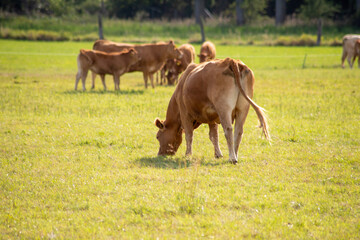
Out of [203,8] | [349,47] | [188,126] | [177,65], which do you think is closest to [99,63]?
[177,65]

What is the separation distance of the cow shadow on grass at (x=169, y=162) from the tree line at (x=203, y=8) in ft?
125

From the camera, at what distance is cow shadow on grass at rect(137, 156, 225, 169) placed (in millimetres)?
7152

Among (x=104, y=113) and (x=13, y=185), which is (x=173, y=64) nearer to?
(x=104, y=113)

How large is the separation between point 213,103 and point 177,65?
12.9 meters

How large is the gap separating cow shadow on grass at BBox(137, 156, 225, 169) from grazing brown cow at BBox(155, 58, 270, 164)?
0.24m

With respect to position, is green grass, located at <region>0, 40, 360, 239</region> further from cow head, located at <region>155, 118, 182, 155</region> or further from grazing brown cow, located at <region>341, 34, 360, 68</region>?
grazing brown cow, located at <region>341, 34, 360, 68</region>

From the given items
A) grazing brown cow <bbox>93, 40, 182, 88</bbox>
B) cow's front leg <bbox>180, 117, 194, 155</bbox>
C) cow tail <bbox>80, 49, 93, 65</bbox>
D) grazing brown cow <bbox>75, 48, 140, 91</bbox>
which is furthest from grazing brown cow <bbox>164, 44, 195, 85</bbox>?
cow's front leg <bbox>180, 117, 194, 155</bbox>

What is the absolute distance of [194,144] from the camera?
348 inches

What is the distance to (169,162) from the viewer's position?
24.4 feet

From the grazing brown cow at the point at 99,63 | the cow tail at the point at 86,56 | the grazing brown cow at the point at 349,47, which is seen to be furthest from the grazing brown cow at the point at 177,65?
the grazing brown cow at the point at 349,47

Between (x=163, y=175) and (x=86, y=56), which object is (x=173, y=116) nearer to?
(x=163, y=175)

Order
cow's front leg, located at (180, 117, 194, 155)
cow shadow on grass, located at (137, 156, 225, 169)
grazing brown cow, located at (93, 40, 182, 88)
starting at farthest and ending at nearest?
grazing brown cow, located at (93, 40, 182, 88), cow's front leg, located at (180, 117, 194, 155), cow shadow on grass, located at (137, 156, 225, 169)

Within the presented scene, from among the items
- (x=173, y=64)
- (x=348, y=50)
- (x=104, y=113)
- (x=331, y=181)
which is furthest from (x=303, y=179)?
(x=348, y=50)

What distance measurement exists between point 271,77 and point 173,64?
177 inches
